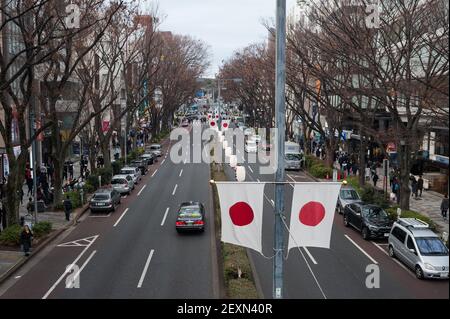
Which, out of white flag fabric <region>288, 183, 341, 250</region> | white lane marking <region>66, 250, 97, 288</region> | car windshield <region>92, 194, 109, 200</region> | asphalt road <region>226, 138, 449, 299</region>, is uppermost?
white flag fabric <region>288, 183, 341, 250</region>

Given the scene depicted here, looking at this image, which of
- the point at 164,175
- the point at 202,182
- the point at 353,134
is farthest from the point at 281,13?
the point at 353,134

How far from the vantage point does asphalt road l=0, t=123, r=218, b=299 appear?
676 inches

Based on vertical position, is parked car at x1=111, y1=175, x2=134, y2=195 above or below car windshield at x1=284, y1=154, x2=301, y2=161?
below

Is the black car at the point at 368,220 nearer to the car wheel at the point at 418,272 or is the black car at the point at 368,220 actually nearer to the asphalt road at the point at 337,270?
the asphalt road at the point at 337,270

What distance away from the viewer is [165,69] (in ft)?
207

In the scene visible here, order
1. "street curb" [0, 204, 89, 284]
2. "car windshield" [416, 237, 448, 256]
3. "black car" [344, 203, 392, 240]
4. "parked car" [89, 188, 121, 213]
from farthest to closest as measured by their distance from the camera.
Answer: "parked car" [89, 188, 121, 213] → "black car" [344, 203, 392, 240] → "street curb" [0, 204, 89, 284] → "car windshield" [416, 237, 448, 256]

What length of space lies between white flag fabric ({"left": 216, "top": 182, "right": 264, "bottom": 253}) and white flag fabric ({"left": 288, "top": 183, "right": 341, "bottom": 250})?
61 cm

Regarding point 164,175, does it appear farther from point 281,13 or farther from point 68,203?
point 281,13

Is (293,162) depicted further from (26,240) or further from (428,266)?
(428,266)

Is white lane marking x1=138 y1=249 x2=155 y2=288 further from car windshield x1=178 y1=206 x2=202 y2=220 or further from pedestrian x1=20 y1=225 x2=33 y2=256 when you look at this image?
pedestrian x1=20 y1=225 x2=33 y2=256

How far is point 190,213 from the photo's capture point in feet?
85.9

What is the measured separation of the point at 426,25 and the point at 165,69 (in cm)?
4378

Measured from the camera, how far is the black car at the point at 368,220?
937 inches

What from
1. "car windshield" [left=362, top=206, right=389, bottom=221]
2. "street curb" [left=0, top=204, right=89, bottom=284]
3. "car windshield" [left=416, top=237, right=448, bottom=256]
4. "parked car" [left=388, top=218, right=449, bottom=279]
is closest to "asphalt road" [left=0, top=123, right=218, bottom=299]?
"street curb" [left=0, top=204, right=89, bottom=284]
